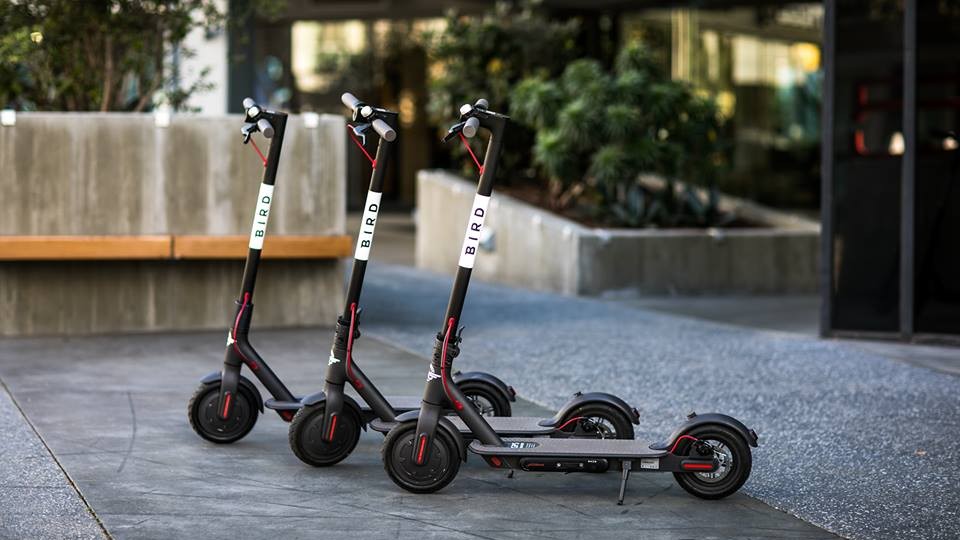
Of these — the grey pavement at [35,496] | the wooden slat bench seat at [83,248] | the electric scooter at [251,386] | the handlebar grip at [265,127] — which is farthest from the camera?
the wooden slat bench seat at [83,248]

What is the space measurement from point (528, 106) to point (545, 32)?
2.37 meters

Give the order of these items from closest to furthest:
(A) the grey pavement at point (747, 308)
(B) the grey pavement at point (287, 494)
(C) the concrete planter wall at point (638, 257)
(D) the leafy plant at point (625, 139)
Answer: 1. (B) the grey pavement at point (287, 494)
2. (A) the grey pavement at point (747, 308)
3. (C) the concrete planter wall at point (638, 257)
4. (D) the leafy plant at point (625, 139)

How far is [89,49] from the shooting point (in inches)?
464

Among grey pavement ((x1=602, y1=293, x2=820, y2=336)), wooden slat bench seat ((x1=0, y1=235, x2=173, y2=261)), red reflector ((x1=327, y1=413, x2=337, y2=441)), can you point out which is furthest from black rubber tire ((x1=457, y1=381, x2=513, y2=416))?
grey pavement ((x1=602, y1=293, x2=820, y2=336))

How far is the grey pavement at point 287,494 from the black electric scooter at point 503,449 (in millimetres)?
105

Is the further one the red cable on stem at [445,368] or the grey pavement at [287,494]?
the red cable on stem at [445,368]

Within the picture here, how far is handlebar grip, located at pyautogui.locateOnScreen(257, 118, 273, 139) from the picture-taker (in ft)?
22.2

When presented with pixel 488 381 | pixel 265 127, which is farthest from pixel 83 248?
pixel 488 381

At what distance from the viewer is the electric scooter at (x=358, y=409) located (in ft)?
20.8

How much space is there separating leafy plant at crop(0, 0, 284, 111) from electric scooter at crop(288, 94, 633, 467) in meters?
5.71

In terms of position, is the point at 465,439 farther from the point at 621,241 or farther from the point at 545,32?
the point at 545,32

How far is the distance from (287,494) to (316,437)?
1.43 feet

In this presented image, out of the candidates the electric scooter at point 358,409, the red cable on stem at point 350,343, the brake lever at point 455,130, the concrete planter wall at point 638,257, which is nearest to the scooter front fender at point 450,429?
the electric scooter at point 358,409

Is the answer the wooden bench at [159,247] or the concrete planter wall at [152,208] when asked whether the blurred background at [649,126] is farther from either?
the wooden bench at [159,247]
